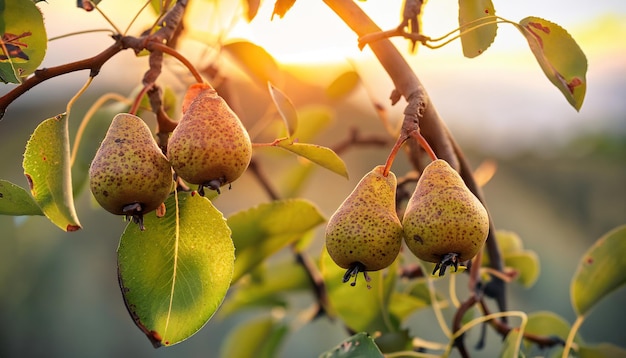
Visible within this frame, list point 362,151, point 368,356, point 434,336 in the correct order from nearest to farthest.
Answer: point 368,356 → point 434,336 → point 362,151

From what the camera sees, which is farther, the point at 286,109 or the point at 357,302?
the point at 357,302

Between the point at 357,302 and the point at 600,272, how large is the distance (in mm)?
323

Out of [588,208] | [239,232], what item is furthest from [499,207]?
[239,232]

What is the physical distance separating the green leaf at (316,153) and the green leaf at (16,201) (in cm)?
21

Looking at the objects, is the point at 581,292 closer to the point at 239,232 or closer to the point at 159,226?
the point at 239,232

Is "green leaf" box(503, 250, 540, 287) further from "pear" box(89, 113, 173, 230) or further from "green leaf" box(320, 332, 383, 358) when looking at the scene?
"pear" box(89, 113, 173, 230)

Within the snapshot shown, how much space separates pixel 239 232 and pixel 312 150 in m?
0.23

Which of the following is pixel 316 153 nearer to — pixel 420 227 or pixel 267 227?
pixel 420 227

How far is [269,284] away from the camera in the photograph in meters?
1.11

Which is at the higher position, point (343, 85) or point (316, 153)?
point (316, 153)

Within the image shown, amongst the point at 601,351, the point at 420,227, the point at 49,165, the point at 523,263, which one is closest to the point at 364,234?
the point at 420,227

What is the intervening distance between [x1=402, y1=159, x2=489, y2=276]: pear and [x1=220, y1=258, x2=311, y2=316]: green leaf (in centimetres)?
63

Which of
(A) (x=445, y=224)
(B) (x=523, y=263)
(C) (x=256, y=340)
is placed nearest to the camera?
(A) (x=445, y=224)

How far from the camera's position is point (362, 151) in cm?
324
